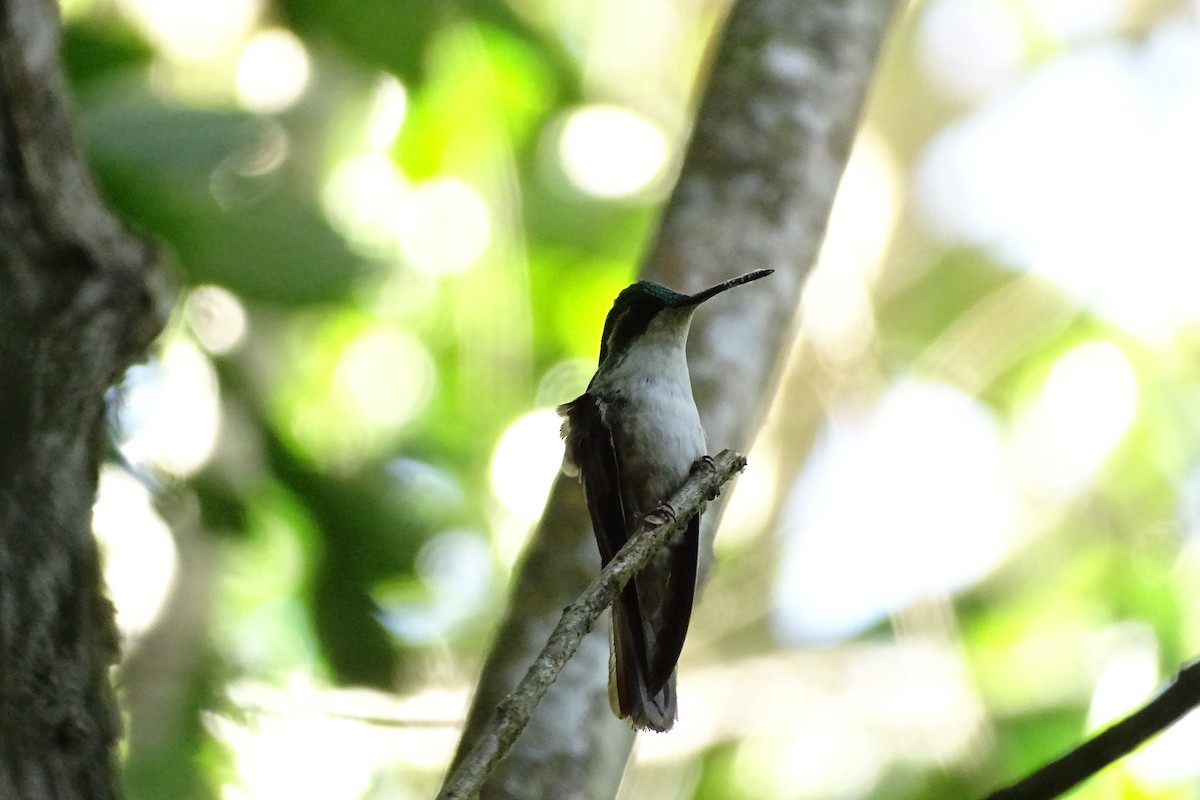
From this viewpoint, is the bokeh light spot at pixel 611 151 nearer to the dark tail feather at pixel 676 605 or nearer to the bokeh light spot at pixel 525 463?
the bokeh light spot at pixel 525 463

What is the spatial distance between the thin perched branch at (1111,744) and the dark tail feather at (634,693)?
0.66 metres

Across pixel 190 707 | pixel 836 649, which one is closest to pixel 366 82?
pixel 190 707

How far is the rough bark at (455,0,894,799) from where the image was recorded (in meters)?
2.41

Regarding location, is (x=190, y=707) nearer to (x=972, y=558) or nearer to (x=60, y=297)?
(x=60, y=297)

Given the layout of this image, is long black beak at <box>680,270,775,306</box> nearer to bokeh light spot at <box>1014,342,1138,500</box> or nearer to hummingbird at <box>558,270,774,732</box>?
hummingbird at <box>558,270,774,732</box>

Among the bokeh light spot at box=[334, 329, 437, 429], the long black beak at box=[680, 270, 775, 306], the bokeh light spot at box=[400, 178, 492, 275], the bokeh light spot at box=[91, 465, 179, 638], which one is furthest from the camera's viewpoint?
the bokeh light spot at box=[400, 178, 492, 275]

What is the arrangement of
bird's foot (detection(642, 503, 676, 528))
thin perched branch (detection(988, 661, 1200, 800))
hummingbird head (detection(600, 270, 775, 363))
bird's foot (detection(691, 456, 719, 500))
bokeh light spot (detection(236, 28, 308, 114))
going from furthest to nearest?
bokeh light spot (detection(236, 28, 308, 114)) < hummingbird head (detection(600, 270, 775, 363)) < bird's foot (detection(691, 456, 719, 500)) < bird's foot (detection(642, 503, 676, 528)) < thin perched branch (detection(988, 661, 1200, 800))

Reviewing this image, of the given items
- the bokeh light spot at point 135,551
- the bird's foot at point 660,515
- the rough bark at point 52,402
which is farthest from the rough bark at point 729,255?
the bokeh light spot at point 135,551

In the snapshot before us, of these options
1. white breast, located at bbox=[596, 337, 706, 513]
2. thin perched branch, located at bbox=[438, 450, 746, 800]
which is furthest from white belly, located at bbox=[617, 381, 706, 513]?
thin perched branch, located at bbox=[438, 450, 746, 800]

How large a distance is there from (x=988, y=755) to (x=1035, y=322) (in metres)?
2.55

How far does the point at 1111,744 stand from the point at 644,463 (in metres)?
1.12

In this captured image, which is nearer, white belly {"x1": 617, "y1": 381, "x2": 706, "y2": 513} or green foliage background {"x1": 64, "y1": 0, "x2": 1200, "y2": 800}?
white belly {"x1": 617, "y1": 381, "x2": 706, "y2": 513}

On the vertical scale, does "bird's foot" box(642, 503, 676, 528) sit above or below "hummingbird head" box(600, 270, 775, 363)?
below

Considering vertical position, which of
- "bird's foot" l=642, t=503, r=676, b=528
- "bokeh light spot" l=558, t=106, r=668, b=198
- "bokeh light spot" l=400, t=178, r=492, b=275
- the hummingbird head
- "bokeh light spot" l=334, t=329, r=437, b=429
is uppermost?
"bokeh light spot" l=558, t=106, r=668, b=198
